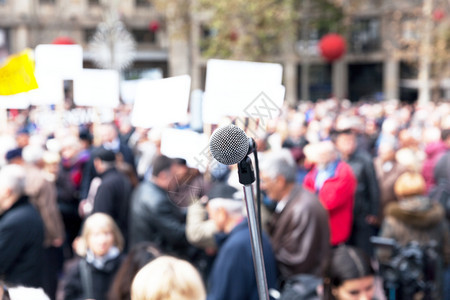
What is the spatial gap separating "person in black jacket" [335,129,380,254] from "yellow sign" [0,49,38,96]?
4.60 m

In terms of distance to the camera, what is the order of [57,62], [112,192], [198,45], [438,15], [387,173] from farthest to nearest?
[198,45]
[438,15]
[387,173]
[112,192]
[57,62]

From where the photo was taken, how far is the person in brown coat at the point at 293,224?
378 cm

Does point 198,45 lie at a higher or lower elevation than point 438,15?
lower

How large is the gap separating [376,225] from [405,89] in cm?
3094

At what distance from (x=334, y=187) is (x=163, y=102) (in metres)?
2.46

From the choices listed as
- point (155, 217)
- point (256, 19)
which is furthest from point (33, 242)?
point (256, 19)

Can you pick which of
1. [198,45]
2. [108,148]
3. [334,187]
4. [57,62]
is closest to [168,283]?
[57,62]

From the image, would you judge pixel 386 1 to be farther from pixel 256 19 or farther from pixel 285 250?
pixel 285 250

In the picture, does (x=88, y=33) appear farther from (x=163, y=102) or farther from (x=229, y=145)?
→ (x=229, y=145)

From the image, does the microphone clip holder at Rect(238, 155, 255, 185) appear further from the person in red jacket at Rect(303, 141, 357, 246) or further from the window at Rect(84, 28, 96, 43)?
the window at Rect(84, 28, 96, 43)

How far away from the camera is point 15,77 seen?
1661mm

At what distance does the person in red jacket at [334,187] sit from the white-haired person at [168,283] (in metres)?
2.69

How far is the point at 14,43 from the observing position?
110 ft

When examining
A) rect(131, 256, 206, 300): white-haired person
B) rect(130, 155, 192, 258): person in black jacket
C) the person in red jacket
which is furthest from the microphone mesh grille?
the person in red jacket
